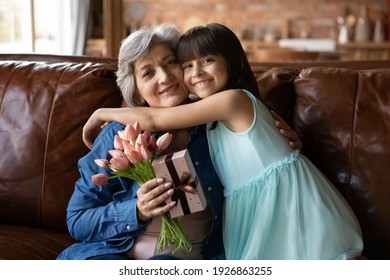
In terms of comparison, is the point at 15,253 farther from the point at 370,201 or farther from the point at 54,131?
the point at 370,201

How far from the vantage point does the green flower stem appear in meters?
1.53

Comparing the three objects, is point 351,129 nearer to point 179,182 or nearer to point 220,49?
point 220,49

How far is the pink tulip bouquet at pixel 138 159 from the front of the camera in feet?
4.87

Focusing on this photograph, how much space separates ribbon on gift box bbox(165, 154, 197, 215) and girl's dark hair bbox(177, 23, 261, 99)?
37 centimetres

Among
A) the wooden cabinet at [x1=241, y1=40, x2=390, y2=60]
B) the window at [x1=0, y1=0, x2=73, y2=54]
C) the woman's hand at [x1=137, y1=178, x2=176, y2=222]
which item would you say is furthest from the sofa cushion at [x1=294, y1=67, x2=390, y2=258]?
the wooden cabinet at [x1=241, y1=40, x2=390, y2=60]

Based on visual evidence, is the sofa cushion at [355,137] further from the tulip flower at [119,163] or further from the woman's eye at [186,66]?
the tulip flower at [119,163]

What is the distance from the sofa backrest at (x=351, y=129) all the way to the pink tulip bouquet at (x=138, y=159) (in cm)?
55

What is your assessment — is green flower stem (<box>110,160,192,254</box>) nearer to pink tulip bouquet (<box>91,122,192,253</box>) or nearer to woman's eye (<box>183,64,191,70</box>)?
A: pink tulip bouquet (<box>91,122,192,253</box>)

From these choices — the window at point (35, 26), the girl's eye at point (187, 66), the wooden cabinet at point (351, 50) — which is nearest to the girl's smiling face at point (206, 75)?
the girl's eye at point (187, 66)

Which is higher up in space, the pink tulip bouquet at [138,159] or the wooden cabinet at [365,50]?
the pink tulip bouquet at [138,159]

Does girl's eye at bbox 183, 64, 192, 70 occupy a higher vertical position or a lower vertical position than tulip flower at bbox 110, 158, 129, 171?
higher

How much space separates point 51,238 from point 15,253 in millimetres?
185

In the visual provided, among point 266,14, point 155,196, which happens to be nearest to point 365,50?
point 266,14

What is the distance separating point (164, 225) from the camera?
5.24ft
